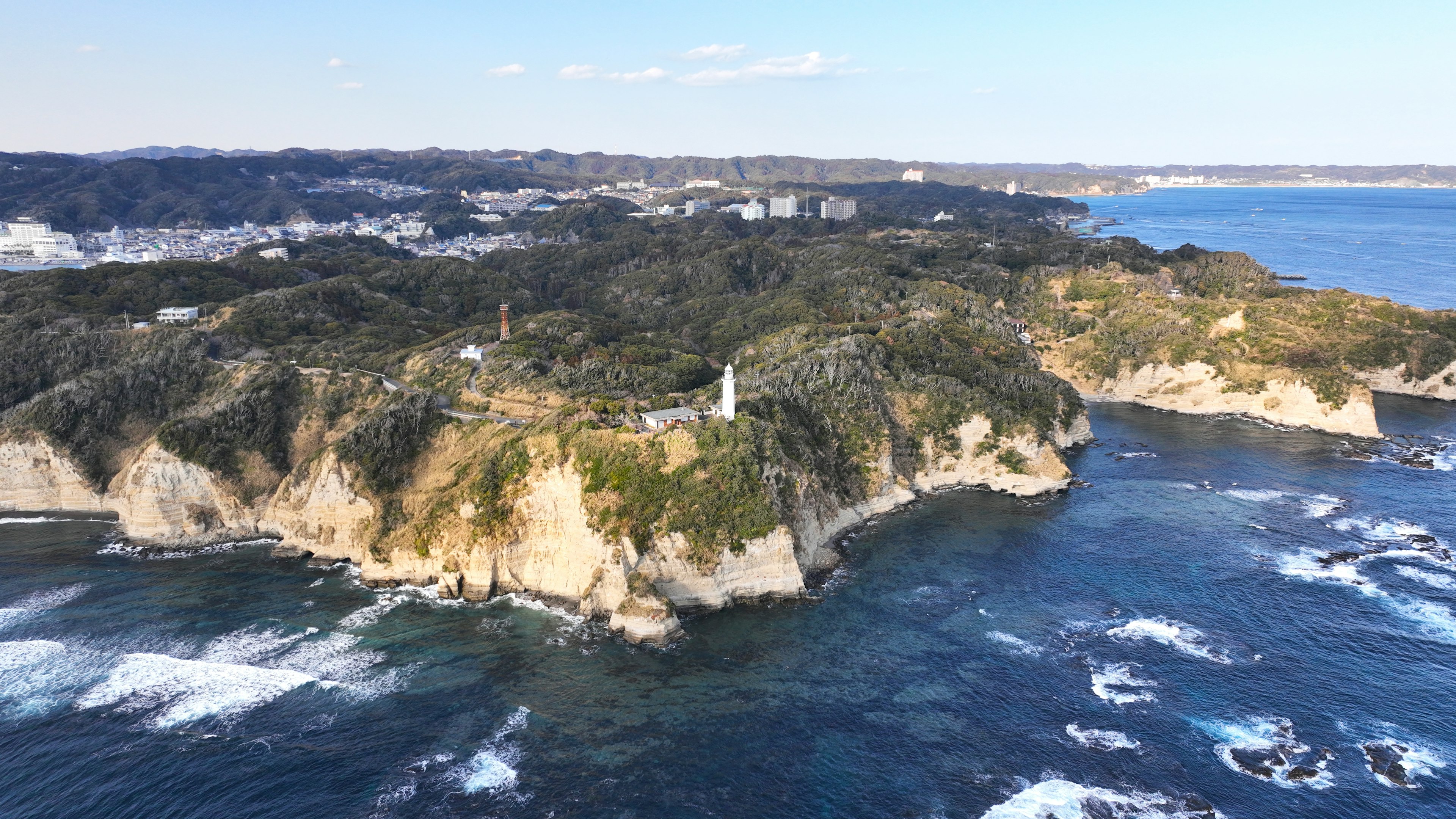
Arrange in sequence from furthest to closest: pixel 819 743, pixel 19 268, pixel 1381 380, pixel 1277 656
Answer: pixel 19 268
pixel 1381 380
pixel 1277 656
pixel 819 743

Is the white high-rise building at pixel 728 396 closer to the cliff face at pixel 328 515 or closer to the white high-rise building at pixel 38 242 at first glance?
the cliff face at pixel 328 515

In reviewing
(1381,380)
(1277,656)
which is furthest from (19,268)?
(1381,380)

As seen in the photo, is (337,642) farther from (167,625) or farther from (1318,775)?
(1318,775)

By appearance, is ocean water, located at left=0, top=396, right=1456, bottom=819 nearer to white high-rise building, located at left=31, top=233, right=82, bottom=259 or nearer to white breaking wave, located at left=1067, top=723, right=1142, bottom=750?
white breaking wave, located at left=1067, top=723, right=1142, bottom=750

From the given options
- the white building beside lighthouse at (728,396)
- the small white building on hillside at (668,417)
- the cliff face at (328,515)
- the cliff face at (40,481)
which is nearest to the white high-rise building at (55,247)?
the cliff face at (40,481)

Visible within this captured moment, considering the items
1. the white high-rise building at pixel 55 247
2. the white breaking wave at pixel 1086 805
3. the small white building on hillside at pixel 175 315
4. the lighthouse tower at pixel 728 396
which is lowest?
the white breaking wave at pixel 1086 805

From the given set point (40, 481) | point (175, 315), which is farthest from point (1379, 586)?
point (175, 315)

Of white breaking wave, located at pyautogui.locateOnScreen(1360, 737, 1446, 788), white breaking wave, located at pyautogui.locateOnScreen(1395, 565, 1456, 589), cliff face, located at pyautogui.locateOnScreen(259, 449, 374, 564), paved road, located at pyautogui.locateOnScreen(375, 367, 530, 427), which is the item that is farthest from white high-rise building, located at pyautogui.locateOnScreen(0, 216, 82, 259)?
white breaking wave, located at pyautogui.locateOnScreen(1395, 565, 1456, 589)
